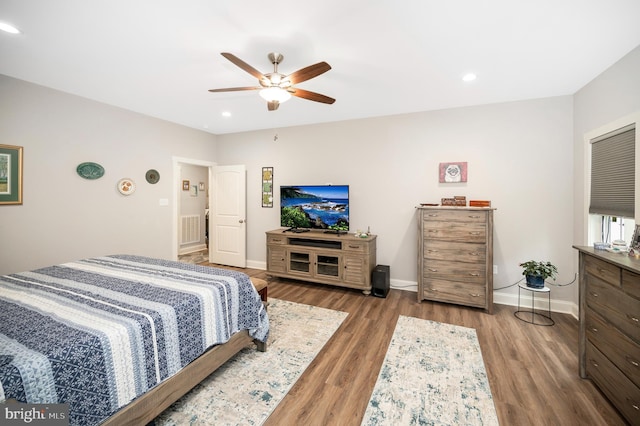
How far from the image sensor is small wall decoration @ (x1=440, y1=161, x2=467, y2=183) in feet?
12.0

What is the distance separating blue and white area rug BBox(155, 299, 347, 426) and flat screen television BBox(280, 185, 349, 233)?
1.69 m

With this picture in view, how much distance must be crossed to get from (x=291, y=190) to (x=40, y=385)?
3669 mm

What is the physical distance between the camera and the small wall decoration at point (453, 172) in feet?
12.0

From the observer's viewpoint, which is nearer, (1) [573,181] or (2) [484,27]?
(2) [484,27]

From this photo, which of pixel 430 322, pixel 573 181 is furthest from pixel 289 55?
pixel 573 181

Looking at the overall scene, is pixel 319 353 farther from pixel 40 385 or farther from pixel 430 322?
pixel 40 385

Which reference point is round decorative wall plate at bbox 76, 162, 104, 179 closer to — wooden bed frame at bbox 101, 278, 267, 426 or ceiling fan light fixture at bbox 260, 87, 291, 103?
ceiling fan light fixture at bbox 260, 87, 291, 103

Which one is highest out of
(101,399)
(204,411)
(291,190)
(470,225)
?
(291,190)

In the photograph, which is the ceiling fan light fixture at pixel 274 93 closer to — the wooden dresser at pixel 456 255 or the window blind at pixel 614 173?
the wooden dresser at pixel 456 255

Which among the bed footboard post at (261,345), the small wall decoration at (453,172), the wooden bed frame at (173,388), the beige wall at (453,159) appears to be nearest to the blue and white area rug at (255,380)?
the bed footboard post at (261,345)

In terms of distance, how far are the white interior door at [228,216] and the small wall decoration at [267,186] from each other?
384 mm

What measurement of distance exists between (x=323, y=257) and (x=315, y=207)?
83 cm

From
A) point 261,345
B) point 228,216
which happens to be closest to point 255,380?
point 261,345

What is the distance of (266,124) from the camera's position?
4652 millimetres
